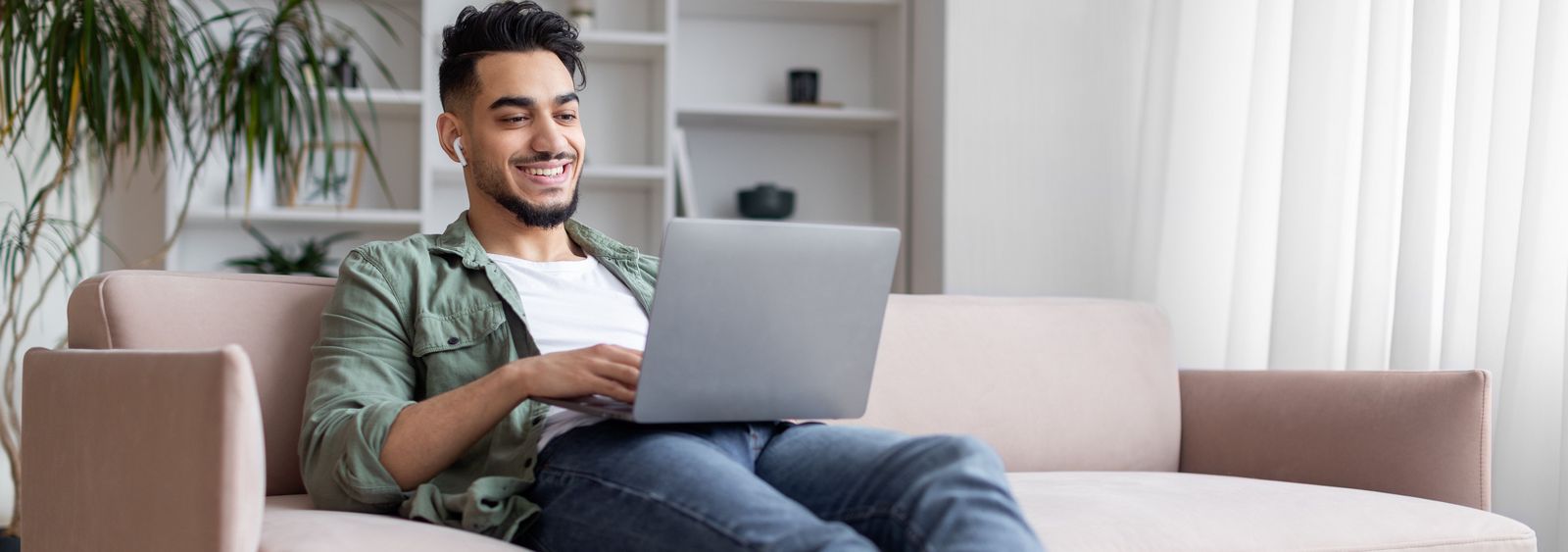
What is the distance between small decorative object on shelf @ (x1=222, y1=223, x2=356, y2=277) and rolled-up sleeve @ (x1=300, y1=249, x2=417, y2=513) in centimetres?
188

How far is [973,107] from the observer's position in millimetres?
3346

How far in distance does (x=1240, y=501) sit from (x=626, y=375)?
2.65 ft

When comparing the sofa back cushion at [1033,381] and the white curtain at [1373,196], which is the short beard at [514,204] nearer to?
the sofa back cushion at [1033,381]

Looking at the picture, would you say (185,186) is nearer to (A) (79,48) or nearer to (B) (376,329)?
(A) (79,48)

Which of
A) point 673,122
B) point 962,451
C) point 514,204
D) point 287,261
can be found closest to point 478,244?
point 514,204

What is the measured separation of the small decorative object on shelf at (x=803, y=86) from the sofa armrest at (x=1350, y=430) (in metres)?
1.87

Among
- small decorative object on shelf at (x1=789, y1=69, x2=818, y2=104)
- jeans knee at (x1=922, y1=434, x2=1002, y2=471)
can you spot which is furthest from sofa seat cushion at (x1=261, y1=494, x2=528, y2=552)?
small decorative object on shelf at (x1=789, y1=69, x2=818, y2=104)

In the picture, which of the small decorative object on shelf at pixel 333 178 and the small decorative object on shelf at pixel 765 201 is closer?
the small decorative object on shelf at pixel 333 178

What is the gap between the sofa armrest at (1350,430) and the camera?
1.76 meters

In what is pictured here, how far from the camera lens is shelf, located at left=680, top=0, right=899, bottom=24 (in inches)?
148

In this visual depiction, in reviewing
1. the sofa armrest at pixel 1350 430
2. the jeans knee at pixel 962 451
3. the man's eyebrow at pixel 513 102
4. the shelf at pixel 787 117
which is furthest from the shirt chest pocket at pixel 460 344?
the shelf at pixel 787 117

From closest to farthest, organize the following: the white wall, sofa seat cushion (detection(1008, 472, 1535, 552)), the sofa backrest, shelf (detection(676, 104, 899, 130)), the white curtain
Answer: sofa seat cushion (detection(1008, 472, 1535, 552)), the sofa backrest, the white curtain, the white wall, shelf (detection(676, 104, 899, 130))

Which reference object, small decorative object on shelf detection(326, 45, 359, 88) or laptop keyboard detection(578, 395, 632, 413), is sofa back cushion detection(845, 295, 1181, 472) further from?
small decorative object on shelf detection(326, 45, 359, 88)

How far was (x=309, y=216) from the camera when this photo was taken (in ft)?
11.2
